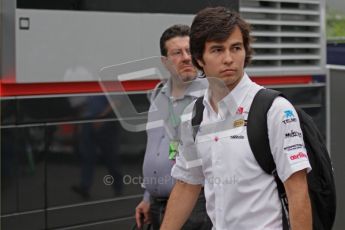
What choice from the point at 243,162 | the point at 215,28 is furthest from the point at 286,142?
the point at 215,28

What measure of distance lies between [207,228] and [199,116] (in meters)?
0.82

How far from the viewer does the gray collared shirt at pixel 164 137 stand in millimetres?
3031

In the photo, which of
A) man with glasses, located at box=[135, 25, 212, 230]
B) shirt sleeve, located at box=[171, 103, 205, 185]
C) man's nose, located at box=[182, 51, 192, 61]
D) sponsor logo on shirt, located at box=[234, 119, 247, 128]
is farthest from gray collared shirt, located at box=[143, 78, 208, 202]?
sponsor logo on shirt, located at box=[234, 119, 247, 128]

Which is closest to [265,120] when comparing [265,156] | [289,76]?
[265,156]

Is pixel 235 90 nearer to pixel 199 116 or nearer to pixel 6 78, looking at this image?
pixel 199 116

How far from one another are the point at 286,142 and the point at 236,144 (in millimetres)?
168

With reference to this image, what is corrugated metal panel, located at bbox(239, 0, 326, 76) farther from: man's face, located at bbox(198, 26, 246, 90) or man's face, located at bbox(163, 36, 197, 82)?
man's face, located at bbox(198, 26, 246, 90)

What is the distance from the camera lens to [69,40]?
3783 mm

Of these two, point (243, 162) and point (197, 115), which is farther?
point (197, 115)

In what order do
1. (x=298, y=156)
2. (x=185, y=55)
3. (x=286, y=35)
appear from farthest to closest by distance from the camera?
(x=286, y=35) < (x=185, y=55) < (x=298, y=156)

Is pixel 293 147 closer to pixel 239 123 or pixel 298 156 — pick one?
pixel 298 156

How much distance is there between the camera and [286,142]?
199 centimetres

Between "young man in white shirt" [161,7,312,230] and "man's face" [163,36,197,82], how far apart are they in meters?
0.69

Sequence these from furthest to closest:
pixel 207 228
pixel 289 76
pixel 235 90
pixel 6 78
Answer: pixel 289 76 → pixel 6 78 → pixel 207 228 → pixel 235 90
